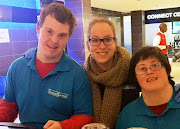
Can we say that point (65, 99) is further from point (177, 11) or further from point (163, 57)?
point (177, 11)

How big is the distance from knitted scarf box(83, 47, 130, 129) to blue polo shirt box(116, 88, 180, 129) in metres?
0.20

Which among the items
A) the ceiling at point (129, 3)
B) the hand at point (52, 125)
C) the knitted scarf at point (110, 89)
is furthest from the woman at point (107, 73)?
the ceiling at point (129, 3)

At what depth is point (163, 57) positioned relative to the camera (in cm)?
138

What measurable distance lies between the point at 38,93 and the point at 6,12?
342 centimetres

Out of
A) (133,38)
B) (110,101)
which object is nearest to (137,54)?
(110,101)

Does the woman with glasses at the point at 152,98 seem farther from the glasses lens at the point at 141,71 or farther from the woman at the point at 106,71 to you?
the woman at the point at 106,71

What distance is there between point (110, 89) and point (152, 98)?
39cm

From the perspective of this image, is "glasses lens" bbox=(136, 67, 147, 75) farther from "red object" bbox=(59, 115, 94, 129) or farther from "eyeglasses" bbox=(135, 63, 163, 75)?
"red object" bbox=(59, 115, 94, 129)

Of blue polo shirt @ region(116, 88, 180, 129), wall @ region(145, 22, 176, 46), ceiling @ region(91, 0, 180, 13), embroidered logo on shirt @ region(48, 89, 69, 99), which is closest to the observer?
blue polo shirt @ region(116, 88, 180, 129)

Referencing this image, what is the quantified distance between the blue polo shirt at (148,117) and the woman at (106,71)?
21cm

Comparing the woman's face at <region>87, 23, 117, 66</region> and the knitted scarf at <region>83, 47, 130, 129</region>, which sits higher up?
the woman's face at <region>87, 23, 117, 66</region>

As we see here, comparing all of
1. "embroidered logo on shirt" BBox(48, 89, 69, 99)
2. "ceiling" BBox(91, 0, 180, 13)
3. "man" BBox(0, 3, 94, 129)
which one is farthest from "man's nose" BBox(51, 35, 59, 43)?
"ceiling" BBox(91, 0, 180, 13)

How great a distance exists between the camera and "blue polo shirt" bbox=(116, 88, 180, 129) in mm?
1241

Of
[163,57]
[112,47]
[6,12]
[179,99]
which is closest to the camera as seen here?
[179,99]
